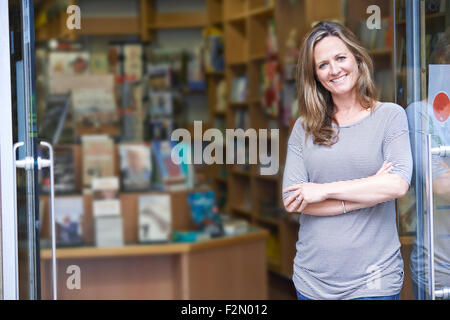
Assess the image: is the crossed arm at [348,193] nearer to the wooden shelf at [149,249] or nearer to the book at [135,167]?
the wooden shelf at [149,249]

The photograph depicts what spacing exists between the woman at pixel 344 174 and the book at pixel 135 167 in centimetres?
202

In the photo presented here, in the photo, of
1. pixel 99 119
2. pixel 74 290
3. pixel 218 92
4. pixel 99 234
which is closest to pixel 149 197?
pixel 99 234

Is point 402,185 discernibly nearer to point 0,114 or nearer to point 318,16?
point 0,114

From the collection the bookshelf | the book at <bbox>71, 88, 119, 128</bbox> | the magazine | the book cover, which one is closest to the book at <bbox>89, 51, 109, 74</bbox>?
the bookshelf

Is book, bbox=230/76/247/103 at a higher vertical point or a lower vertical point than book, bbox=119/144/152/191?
higher

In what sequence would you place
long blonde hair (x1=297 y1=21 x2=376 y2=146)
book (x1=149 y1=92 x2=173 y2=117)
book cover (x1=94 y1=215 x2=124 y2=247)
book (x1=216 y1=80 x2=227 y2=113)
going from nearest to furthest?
long blonde hair (x1=297 y1=21 x2=376 y2=146) → book cover (x1=94 y1=215 x2=124 y2=247) → book (x1=149 y1=92 x2=173 y2=117) → book (x1=216 y1=80 x2=227 y2=113)

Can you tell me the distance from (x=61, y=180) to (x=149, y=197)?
52 centimetres

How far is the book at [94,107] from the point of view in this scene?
14.5 ft

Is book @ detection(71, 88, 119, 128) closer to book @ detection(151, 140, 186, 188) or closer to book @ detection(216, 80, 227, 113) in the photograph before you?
book @ detection(151, 140, 186, 188)

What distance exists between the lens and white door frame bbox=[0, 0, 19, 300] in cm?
251

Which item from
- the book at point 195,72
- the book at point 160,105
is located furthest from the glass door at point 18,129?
the book at point 195,72

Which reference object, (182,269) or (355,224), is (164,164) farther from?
(355,224)

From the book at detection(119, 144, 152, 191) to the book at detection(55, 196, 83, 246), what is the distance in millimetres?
307

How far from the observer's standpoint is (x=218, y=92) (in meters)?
7.17
